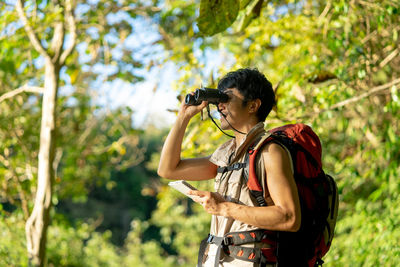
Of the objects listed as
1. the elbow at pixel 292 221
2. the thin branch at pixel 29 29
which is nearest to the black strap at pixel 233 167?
the elbow at pixel 292 221

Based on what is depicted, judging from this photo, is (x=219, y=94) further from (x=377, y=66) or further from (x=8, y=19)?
(x=8, y=19)

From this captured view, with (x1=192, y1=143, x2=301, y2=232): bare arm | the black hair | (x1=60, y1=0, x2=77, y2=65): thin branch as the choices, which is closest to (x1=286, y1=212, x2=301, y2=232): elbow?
(x1=192, y1=143, x2=301, y2=232): bare arm

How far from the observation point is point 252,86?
1589 mm

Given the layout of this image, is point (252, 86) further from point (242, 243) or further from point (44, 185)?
point (44, 185)

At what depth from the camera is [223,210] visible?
1405mm

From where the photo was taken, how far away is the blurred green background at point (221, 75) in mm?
Answer: 3281

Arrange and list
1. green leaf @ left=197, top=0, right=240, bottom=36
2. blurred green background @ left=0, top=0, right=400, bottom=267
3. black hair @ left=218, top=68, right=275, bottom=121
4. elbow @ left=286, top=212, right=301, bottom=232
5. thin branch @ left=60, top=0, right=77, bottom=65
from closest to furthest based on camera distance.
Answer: elbow @ left=286, top=212, right=301, bottom=232 < black hair @ left=218, top=68, right=275, bottom=121 < green leaf @ left=197, top=0, right=240, bottom=36 < blurred green background @ left=0, top=0, right=400, bottom=267 < thin branch @ left=60, top=0, right=77, bottom=65

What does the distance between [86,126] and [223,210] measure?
6.44 m

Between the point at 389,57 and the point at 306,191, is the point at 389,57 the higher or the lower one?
the lower one

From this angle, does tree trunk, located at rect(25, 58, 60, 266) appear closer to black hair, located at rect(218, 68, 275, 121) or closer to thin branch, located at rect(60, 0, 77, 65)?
thin branch, located at rect(60, 0, 77, 65)

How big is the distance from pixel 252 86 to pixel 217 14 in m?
0.56

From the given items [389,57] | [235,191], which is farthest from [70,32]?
[235,191]

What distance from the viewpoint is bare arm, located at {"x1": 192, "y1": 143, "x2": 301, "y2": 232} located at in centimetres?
134

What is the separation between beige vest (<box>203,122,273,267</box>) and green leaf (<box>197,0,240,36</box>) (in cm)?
62
